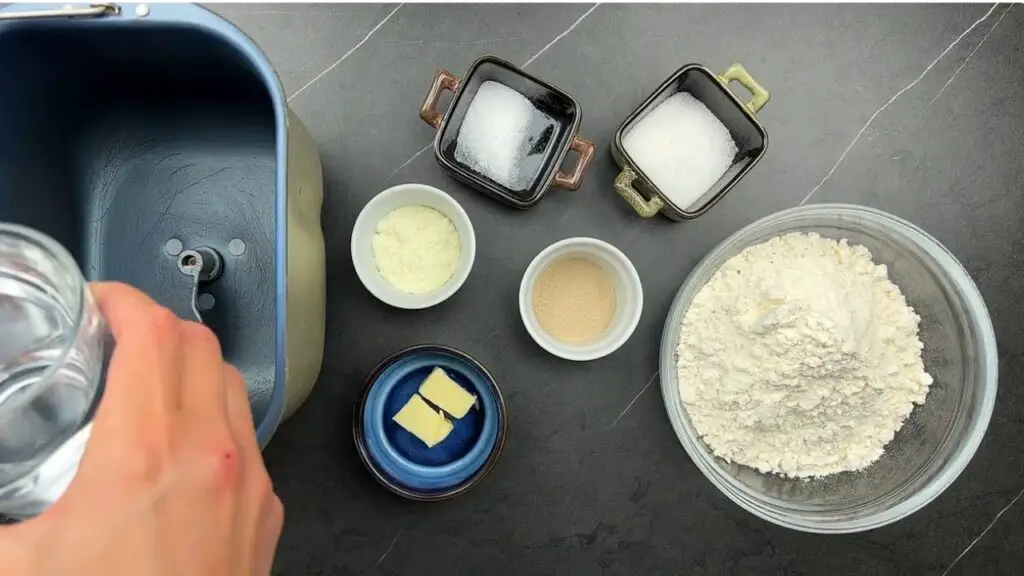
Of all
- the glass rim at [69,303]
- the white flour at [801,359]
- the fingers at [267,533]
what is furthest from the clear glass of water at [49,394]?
the white flour at [801,359]

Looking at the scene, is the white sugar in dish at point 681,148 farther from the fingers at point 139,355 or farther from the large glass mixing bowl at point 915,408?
the fingers at point 139,355

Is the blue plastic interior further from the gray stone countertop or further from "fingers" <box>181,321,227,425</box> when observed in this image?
"fingers" <box>181,321,227,425</box>

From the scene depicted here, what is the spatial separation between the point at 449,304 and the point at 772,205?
1.35ft

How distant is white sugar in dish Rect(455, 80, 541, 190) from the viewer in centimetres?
80

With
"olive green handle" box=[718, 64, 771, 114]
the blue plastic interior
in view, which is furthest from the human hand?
"olive green handle" box=[718, 64, 771, 114]

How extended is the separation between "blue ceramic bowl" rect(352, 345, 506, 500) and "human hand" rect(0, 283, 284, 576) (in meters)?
0.22

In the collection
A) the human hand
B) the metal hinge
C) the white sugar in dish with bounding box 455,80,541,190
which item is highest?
the white sugar in dish with bounding box 455,80,541,190

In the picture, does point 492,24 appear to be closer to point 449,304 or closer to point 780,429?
point 449,304

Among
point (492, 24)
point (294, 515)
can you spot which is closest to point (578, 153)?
point (492, 24)

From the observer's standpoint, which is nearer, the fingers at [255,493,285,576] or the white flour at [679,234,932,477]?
the fingers at [255,493,285,576]

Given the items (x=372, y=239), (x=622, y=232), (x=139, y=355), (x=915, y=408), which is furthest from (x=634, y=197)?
(x=139, y=355)

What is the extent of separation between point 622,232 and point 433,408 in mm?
307

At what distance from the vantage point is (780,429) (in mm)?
778

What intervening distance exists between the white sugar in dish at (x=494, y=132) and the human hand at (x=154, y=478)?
0.36m
